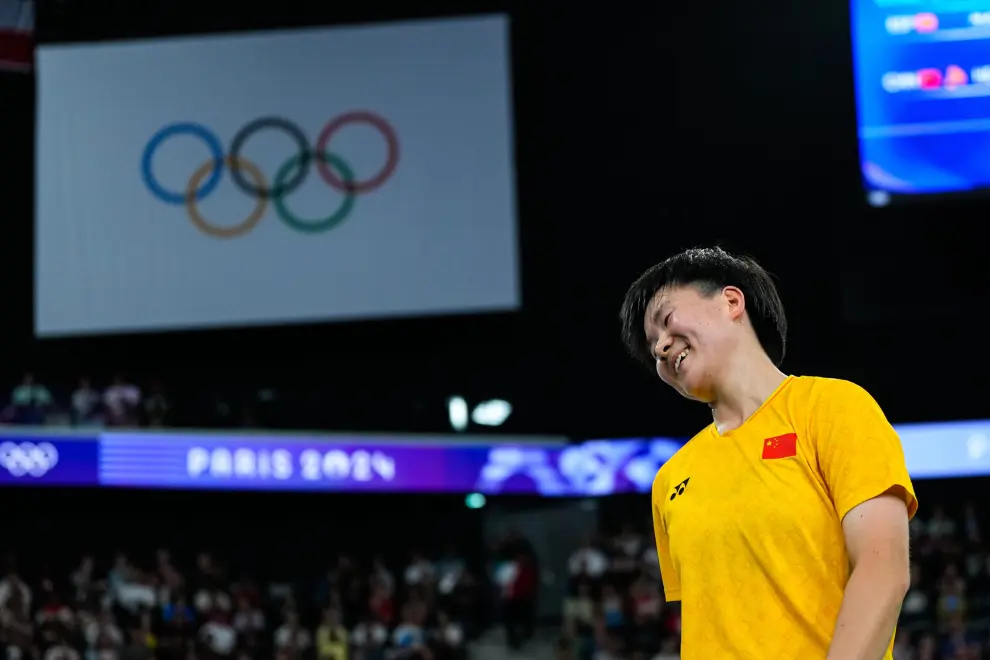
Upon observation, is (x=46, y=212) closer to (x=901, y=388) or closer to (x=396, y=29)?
(x=396, y=29)

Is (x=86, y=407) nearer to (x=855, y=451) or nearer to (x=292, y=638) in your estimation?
(x=292, y=638)

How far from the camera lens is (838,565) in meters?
2.10

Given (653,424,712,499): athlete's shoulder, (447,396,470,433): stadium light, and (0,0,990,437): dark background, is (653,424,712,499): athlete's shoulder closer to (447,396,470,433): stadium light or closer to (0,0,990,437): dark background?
(447,396,470,433): stadium light

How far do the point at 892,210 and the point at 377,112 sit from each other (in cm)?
795

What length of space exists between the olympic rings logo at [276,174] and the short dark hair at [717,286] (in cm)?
1593

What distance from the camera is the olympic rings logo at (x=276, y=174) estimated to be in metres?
18.1

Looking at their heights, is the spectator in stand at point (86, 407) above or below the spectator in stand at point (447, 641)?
above

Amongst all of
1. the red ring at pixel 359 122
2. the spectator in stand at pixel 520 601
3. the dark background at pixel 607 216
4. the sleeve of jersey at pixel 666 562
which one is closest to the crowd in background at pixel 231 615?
the spectator in stand at pixel 520 601

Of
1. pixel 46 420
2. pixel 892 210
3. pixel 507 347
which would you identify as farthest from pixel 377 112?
pixel 892 210

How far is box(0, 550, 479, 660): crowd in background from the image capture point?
13.3 metres

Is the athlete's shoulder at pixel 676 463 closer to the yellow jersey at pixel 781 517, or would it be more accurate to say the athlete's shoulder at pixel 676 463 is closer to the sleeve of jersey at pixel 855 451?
the yellow jersey at pixel 781 517

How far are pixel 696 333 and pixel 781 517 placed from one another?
33 centimetres

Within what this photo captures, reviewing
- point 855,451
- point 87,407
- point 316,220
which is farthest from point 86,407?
point 855,451

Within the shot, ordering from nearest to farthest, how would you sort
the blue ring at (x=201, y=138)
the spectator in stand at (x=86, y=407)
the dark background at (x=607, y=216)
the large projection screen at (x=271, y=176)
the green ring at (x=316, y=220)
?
the spectator in stand at (x=86, y=407) < the large projection screen at (x=271, y=176) < the green ring at (x=316, y=220) < the blue ring at (x=201, y=138) < the dark background at (x=607, y=216)
